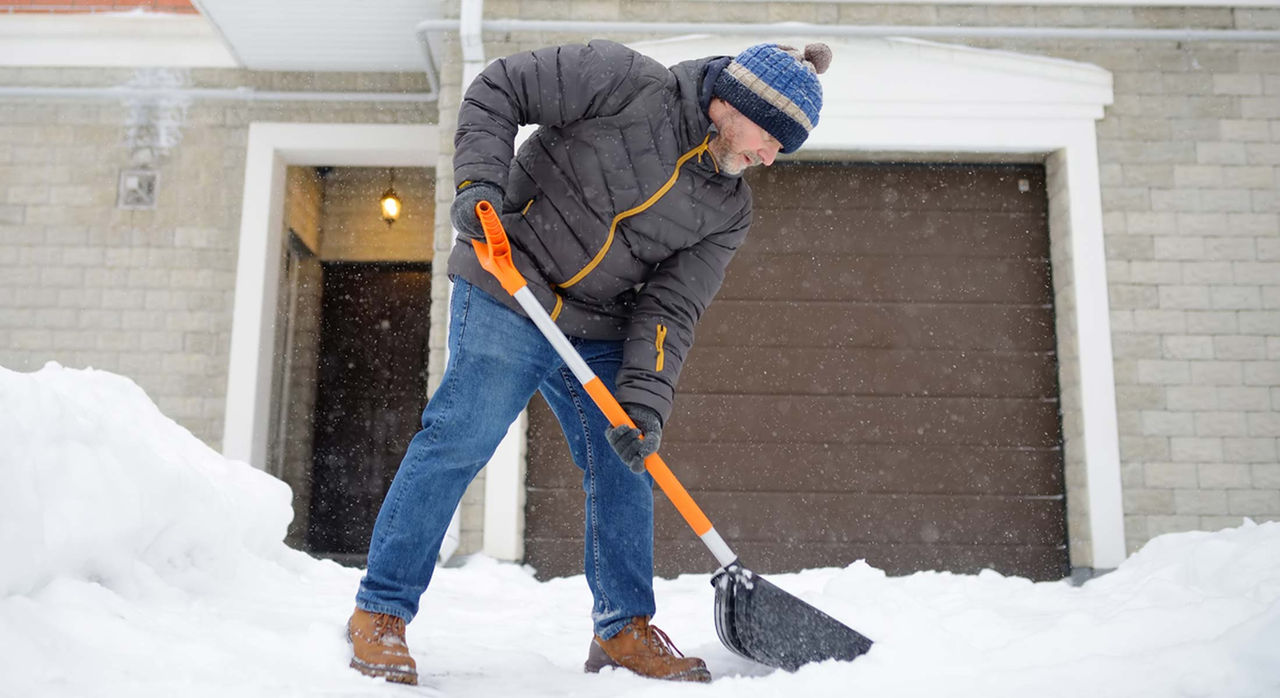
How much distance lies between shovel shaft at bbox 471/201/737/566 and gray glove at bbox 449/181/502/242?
0.01m

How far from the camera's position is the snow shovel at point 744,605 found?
6.54 feet

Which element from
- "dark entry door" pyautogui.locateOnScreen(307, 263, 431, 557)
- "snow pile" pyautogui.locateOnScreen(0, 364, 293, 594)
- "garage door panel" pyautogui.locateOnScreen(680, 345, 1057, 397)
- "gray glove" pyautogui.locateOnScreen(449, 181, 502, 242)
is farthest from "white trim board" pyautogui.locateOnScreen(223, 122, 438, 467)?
"gray glove" pyautogui.locateOnScreen(449, 181, 502, 242)

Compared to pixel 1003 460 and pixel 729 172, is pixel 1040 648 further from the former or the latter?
pixel 1003 460

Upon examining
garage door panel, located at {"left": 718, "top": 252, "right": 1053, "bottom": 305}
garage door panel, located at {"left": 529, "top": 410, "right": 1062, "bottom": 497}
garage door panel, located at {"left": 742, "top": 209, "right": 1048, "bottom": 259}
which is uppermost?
garage door panel, located at {"left": 742, "top": 209, "right": 1048, "bottom": 259}

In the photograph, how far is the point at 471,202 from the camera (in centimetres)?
192

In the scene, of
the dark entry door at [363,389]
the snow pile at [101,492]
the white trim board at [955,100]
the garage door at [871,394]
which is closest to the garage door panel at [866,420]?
the garage door at [871,394]

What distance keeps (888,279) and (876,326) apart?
10.5 inches

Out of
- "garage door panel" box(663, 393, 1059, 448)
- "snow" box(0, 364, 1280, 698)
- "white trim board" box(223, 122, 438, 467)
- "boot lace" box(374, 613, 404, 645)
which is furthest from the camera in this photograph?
"white trim board" box(223, 122, 438, 467)

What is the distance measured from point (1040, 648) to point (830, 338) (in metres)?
3.02

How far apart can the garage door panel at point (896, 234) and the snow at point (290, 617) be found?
2.18 m

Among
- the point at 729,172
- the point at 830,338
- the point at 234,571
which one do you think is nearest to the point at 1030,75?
the point at 830,338

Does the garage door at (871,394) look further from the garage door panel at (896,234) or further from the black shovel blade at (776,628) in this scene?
the black shovel blade at (776,628)

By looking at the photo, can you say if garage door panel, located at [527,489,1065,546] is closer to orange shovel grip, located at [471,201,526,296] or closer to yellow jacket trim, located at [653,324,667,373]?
yellow jacket trim, located at [653,324,667,373]

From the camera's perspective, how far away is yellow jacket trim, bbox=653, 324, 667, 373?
2166 millimetres
